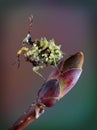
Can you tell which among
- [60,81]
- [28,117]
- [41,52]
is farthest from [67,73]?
[28,117]

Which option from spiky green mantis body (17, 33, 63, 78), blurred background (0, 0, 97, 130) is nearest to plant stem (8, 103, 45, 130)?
blurred background (0, 0, 97, 130)

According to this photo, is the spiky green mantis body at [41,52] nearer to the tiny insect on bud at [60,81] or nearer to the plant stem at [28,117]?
the tiny insect on bud at [60,81]

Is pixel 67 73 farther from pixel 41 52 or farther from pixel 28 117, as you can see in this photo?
pixel 28 117

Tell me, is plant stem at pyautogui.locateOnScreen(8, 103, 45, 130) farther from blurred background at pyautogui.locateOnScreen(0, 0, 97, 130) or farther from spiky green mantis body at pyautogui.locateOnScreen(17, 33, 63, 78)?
spiky green mantis body at pyautogui.locateOnScreen(17, 33, 63, 78)

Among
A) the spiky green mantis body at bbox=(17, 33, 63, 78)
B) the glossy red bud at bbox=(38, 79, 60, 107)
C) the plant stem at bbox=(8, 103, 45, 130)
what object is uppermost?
the spiky green mantis body at bbox=(17, 33, 63, 78)

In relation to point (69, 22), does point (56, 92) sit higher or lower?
lower
